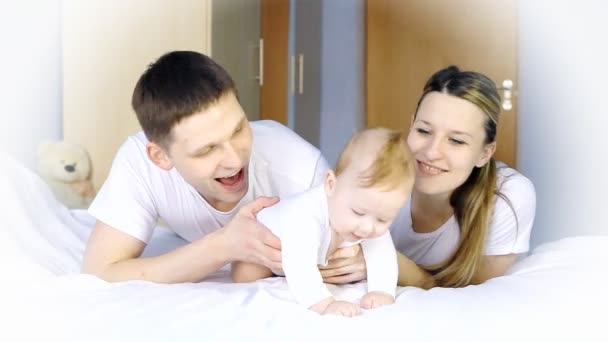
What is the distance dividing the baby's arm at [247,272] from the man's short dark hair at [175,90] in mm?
246

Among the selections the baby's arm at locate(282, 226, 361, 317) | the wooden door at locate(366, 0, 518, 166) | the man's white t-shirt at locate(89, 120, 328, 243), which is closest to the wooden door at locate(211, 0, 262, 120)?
the wooden door at locate(366, 0, 518, 166)

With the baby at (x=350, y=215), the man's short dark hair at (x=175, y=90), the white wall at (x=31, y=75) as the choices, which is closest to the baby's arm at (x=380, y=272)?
the baby at (x=350, y=215)

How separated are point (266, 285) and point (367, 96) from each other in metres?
1.76

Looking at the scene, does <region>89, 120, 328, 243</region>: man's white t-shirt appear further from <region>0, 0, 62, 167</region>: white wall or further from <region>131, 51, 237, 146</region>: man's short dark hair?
<region>0, 0, 62, 167</region>: white wall

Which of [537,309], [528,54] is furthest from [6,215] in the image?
[528,54]

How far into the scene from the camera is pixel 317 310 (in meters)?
1.02

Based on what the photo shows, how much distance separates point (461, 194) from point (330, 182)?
40cm

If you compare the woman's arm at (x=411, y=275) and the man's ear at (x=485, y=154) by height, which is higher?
the man's ear at (x=485, y=154)

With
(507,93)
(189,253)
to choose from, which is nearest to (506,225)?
(189,253)

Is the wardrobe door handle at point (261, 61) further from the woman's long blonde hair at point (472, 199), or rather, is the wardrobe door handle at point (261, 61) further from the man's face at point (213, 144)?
the man's face at point (213, 144)

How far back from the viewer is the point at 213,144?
115cm

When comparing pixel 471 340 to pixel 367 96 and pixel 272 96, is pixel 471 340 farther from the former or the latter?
pixel 272 96

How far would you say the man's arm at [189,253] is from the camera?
3.79 ft

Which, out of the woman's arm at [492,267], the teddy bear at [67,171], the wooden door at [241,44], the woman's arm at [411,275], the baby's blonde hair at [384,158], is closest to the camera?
the baby's blonde hair at [384,158]
